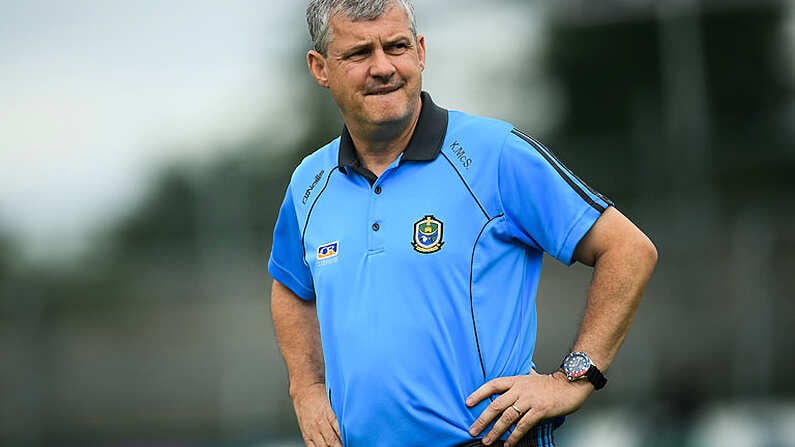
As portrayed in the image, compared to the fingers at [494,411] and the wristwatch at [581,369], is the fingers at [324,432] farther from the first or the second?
the wristwatch at [581,369]

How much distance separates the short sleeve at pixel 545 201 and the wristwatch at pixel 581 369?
21 cm

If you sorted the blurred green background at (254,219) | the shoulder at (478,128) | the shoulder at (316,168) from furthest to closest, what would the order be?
1. the blurred green background at (254,219)
2. the shoulder at (316,168)
3. the shoulder at (478,128)

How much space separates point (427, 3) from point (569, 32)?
7.73 feet

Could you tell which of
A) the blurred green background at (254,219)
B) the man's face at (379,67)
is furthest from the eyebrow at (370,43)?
the blurred green background at (254,219)

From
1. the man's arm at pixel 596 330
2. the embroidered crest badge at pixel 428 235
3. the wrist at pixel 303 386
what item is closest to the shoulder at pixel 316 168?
the embroidered crest badge at pixel 428 235

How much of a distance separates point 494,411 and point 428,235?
0.40 metres

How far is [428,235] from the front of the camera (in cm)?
251

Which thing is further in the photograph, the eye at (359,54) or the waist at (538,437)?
the eye at (359,54)

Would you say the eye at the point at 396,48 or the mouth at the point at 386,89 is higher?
the eye at the point at 396,48

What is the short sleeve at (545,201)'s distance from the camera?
2490 mm

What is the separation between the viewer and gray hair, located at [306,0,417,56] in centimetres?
262

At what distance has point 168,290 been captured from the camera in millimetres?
9789

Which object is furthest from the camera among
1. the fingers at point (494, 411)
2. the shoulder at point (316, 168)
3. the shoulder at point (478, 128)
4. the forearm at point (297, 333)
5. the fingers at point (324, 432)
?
the forearm at point (297, 333)

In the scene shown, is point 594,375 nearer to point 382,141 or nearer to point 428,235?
point 428,235
